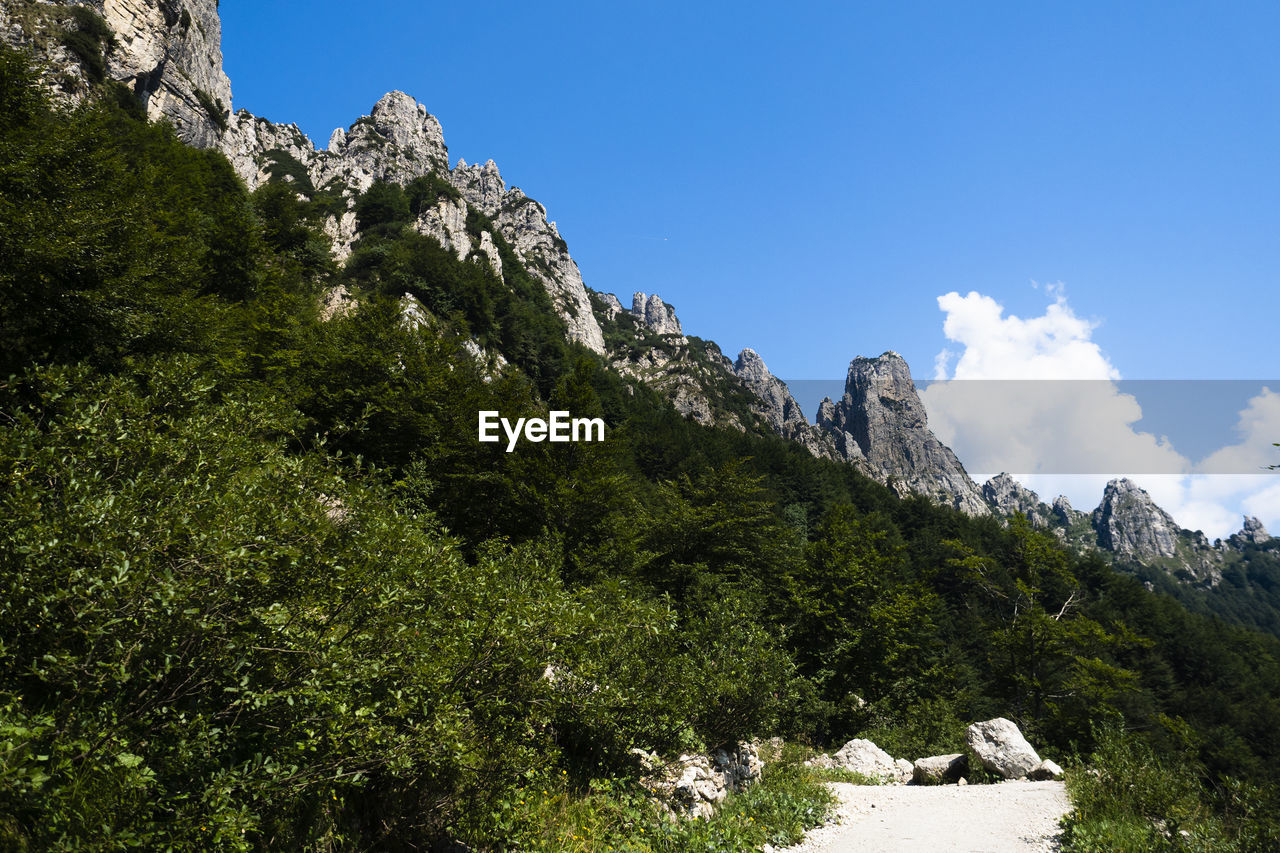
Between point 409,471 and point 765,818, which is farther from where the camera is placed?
point 409,471

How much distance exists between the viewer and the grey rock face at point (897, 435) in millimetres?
176000

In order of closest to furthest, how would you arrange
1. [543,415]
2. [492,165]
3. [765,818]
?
→ [765,818]
[543,415]
[492,165]

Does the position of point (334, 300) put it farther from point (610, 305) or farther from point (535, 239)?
point (610, 305)

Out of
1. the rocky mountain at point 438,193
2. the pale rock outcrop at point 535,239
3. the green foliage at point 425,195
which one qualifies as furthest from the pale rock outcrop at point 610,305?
the green foliage at point 425,195

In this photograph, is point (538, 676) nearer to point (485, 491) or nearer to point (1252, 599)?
point (485, 491)

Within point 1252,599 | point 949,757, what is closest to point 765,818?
point 949,757

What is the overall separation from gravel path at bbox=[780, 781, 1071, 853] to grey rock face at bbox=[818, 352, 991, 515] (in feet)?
532

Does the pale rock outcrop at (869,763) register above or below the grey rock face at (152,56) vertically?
below

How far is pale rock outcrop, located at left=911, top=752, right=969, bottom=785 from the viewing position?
1577cm

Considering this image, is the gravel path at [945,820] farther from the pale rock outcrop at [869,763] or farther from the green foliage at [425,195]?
Answer: the green foliage at [425,195]

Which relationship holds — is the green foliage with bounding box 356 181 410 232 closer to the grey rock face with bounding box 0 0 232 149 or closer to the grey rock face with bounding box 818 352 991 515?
the grey rock face with bounding box 0 0 232 149

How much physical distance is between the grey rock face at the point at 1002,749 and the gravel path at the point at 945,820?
3.53 ft

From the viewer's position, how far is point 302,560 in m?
4.92

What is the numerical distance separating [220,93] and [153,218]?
6730cm
